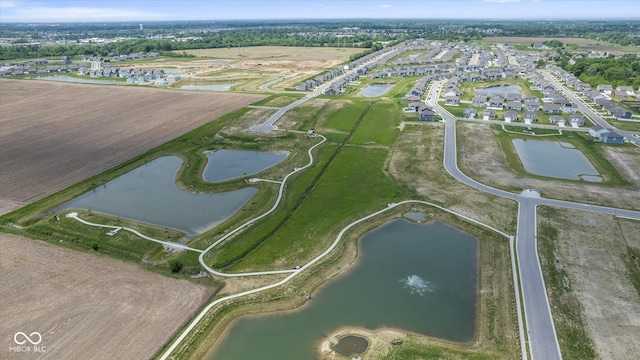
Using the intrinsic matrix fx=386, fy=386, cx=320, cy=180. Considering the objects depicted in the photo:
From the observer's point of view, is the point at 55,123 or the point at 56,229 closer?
the point at 56,229

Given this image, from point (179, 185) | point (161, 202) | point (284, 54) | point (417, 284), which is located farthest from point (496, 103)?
point (284, 54)

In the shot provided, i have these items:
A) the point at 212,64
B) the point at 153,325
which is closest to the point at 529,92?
the point at 153,325

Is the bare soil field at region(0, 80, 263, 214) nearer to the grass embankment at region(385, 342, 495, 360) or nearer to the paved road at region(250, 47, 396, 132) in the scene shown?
the paved road at region(250, 47, 396, 132)

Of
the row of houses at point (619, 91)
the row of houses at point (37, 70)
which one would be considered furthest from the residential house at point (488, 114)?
the row of houses at point (37, 70)

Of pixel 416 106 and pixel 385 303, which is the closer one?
pixel 385 303

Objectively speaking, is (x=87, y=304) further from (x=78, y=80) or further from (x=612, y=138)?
(x=78, y=80)

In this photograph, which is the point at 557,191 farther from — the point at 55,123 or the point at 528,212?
the point at 55,123
